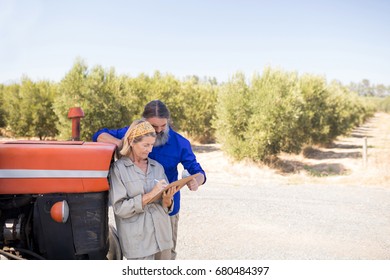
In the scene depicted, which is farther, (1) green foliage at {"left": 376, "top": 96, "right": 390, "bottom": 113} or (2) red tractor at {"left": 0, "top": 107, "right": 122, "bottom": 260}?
(1) green foliage at {"left": 376, "top": 96, "right": 390, "bottom": 113}

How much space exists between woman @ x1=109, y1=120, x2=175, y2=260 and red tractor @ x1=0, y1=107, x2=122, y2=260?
10cm

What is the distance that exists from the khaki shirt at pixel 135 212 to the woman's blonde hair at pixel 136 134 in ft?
0.22

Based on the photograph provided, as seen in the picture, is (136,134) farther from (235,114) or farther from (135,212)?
(235,114)

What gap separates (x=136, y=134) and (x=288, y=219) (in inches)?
177

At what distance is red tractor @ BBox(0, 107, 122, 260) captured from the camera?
2.16 meters

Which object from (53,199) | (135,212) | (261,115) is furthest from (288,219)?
(261,115)

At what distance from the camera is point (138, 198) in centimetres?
219

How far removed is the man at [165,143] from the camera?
2.58 metres

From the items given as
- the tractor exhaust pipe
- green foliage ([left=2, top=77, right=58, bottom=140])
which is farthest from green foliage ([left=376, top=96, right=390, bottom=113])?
the tractor exhaust pipe

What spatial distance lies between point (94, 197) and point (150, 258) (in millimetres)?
534

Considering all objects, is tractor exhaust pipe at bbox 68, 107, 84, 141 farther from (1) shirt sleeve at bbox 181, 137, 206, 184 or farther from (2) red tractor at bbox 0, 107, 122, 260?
(1) shirt sleeve at bbox 181, 137, 206, 184

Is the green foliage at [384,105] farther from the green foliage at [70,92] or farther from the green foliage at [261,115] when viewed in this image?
the green foliage at [70,92]

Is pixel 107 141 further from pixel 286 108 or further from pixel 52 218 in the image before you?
pixel 286 108

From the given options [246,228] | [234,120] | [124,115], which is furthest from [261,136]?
[246,228]
